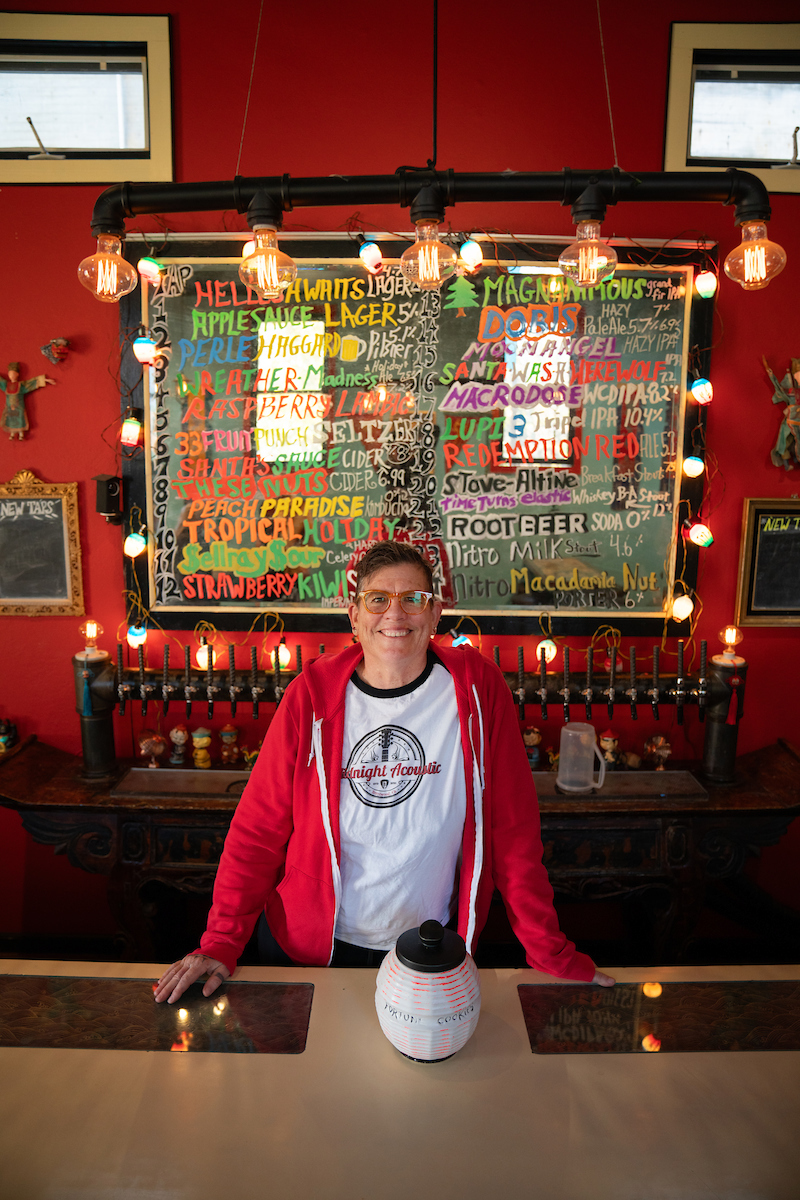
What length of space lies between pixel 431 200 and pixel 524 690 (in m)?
1.90

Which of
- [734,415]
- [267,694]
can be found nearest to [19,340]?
[267,694]

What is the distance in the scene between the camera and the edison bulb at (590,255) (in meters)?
1.69

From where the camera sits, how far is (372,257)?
283cm

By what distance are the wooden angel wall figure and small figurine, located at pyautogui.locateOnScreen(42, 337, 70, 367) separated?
300 cm

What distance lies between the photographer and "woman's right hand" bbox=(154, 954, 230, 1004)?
57.1 inches

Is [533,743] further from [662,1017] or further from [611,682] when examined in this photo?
[662,1017]

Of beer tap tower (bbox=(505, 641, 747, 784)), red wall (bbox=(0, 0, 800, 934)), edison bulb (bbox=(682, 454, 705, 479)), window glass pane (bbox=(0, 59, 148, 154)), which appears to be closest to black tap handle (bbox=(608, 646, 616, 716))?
beer tap tower (bbox=(505, 641, 747, 784))

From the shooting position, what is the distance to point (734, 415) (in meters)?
3.07

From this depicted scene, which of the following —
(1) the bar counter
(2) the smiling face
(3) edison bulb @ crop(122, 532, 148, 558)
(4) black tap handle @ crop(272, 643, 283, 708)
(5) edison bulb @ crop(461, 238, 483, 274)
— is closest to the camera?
(1) the bar counter

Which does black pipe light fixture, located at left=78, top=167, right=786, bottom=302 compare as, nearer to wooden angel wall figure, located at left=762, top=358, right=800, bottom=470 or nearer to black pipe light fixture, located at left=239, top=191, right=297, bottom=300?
black pipe light fixture, located at left=239, top=191, right=297, bottom=300

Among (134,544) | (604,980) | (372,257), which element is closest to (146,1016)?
(604,980)

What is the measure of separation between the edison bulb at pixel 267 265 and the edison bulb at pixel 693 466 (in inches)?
78.1

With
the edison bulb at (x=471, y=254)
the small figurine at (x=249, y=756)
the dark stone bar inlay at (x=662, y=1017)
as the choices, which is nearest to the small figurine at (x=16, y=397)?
the small figurine at (x=249, y=756)

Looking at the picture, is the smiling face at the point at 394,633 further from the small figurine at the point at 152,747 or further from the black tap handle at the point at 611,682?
the small figurine at the point at 152,747
